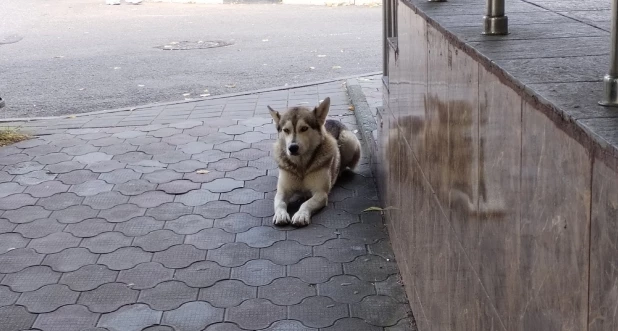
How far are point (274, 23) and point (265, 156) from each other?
10081 mm

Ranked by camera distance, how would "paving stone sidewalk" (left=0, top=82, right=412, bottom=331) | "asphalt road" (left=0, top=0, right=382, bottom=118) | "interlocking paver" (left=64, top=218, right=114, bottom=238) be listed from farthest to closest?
1. "asphalt road" (left=0, top=0, right=382, bottom=118)
2. "interlocking paver" (left=64, top=218, right=114, bottom=238)
3. "paving stone sidewalk" (left=0, top=82, right=412, bottom=331)

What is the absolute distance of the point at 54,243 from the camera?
557 cm

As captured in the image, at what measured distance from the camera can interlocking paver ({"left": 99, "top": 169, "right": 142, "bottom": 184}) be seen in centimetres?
697

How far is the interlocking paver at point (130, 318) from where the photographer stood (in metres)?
4.33

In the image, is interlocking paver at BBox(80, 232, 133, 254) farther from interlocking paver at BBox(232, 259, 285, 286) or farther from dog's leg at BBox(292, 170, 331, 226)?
dog's leg at BBox(292, 170, 331, 226)

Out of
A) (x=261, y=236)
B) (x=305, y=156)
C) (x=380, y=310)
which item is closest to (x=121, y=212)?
(x=261, y=236)

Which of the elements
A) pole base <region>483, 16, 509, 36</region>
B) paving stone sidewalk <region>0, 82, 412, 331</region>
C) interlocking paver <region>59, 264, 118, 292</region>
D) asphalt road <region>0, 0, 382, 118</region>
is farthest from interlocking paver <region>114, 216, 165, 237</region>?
asphalt road <region>0, 0, 382, 118</region>

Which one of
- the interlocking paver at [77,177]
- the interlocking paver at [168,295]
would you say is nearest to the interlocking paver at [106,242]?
the interlocking paver at [168,295]

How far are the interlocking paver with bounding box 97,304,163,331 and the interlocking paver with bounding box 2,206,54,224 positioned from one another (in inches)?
73.8

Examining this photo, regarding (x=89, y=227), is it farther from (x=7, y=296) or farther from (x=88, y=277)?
(x=7, y=296)

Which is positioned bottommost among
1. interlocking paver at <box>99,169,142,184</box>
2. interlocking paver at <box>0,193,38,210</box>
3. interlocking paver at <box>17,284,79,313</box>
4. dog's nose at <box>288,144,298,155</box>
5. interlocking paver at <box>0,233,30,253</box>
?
interlocking paver at <box>17,284,79,313</box>

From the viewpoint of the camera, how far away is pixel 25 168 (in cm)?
739

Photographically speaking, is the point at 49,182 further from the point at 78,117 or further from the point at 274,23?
the point at 274,23

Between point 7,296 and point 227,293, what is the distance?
1.29 m
